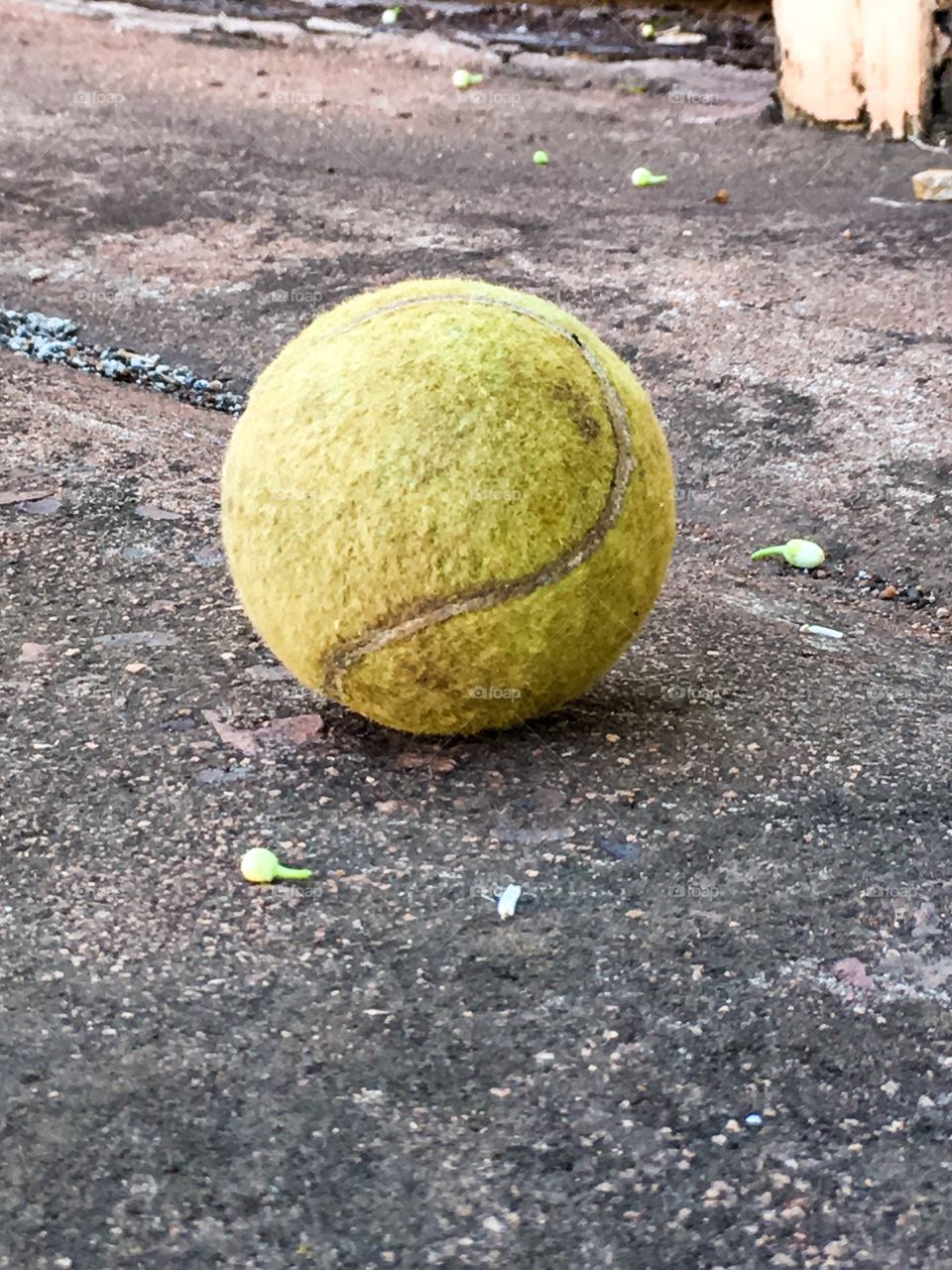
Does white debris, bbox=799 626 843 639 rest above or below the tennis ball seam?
below

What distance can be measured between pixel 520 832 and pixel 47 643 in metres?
1.13

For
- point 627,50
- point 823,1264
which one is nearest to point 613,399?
point 823,1264

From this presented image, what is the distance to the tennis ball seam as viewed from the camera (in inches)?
92.9

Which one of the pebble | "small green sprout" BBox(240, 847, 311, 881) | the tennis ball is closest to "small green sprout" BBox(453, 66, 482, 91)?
the pebble

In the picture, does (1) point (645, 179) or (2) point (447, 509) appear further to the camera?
(1) point (645, 179)

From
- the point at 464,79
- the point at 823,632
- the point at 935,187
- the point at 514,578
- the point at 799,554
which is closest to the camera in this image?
the point at 514,578

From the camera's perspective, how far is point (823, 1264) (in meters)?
1.68

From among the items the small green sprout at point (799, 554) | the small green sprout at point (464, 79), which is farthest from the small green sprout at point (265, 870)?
the small green sprout at point (464, 79)

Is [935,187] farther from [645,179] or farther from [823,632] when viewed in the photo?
[823,632]

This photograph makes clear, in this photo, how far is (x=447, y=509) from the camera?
2336mm

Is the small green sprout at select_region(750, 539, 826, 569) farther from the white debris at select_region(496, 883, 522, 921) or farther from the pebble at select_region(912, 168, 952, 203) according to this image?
the pebble at select_region(912, 168, 952, 203)

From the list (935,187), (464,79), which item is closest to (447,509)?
(935,187)

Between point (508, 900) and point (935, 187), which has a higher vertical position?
point (935, 187)

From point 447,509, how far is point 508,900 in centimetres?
58
